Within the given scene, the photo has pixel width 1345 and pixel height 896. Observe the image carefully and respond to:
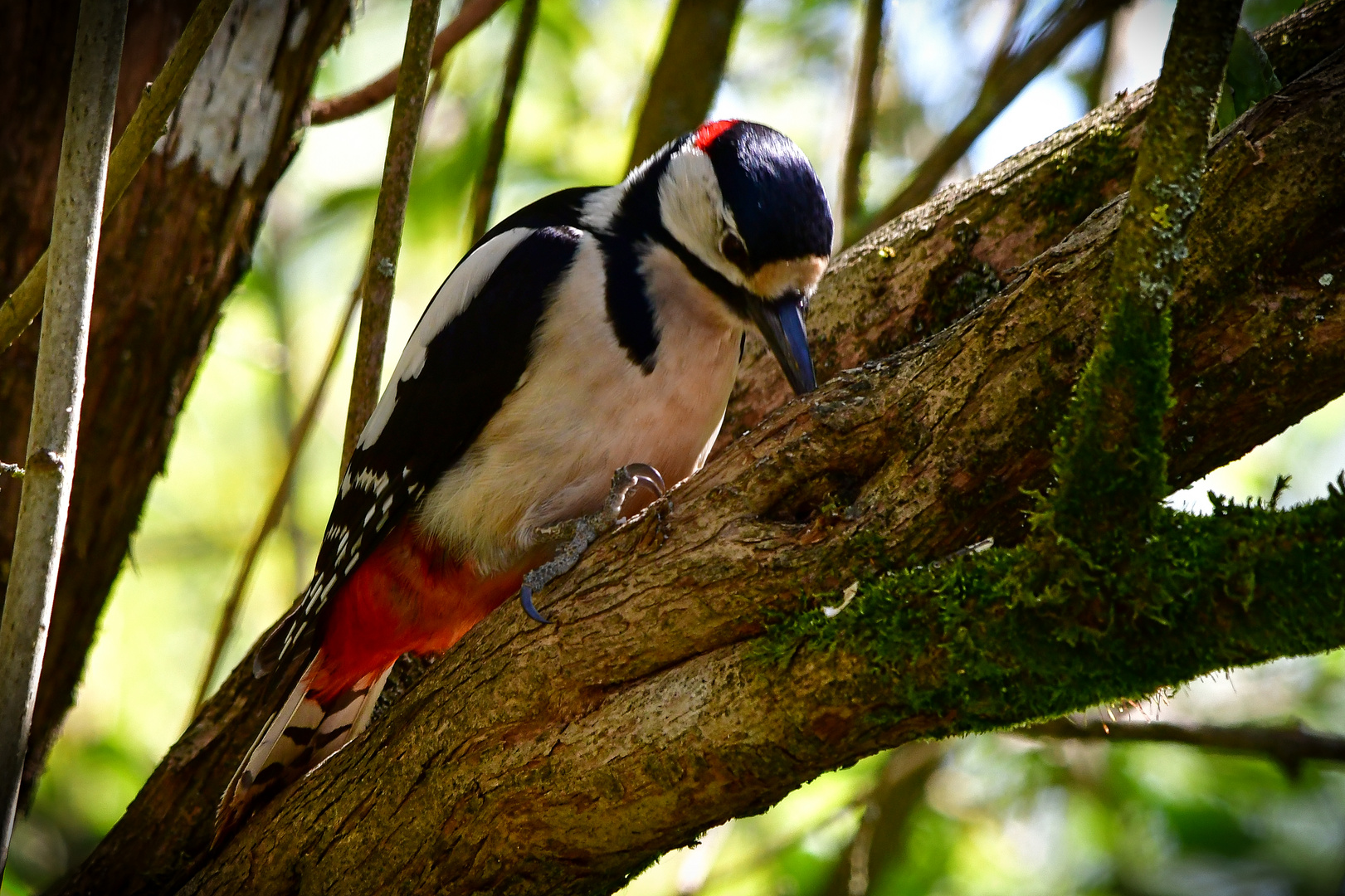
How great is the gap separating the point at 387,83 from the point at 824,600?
2148mm

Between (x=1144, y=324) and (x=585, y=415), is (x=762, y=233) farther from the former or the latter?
(x=1144, y=324)

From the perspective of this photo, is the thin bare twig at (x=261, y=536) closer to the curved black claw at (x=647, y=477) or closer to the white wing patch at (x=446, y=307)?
the white wing patch at (x=446, y=307)

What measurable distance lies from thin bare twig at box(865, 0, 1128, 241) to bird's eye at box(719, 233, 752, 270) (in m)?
0.98

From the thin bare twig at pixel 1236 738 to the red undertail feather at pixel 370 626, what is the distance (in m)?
1.34

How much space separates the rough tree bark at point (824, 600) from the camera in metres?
1.65

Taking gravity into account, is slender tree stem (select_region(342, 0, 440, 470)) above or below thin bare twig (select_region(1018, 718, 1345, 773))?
above

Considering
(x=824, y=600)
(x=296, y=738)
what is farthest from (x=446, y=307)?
(x=824, y=600)

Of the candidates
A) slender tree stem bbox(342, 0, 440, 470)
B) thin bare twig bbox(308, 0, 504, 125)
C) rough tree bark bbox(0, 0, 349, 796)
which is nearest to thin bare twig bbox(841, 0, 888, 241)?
thin bare twig bbox(308, 0, 504, 125)

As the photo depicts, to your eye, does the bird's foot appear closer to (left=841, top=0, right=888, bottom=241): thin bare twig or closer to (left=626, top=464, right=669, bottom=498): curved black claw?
(left=626, top=464, right=669, bottom=498): curved black claw

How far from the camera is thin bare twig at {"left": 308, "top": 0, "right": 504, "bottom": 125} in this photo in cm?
324

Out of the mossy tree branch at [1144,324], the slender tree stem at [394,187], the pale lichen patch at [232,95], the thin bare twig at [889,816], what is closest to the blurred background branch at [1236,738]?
the thin bare twig at [889,816]

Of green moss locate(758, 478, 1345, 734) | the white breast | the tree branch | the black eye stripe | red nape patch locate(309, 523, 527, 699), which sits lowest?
green moss locate(758, 478, 1345, 734)

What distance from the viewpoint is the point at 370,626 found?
270 centimetres

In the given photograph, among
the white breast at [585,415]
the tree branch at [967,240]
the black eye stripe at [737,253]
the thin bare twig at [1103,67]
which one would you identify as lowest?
the white breast at [585,415]
